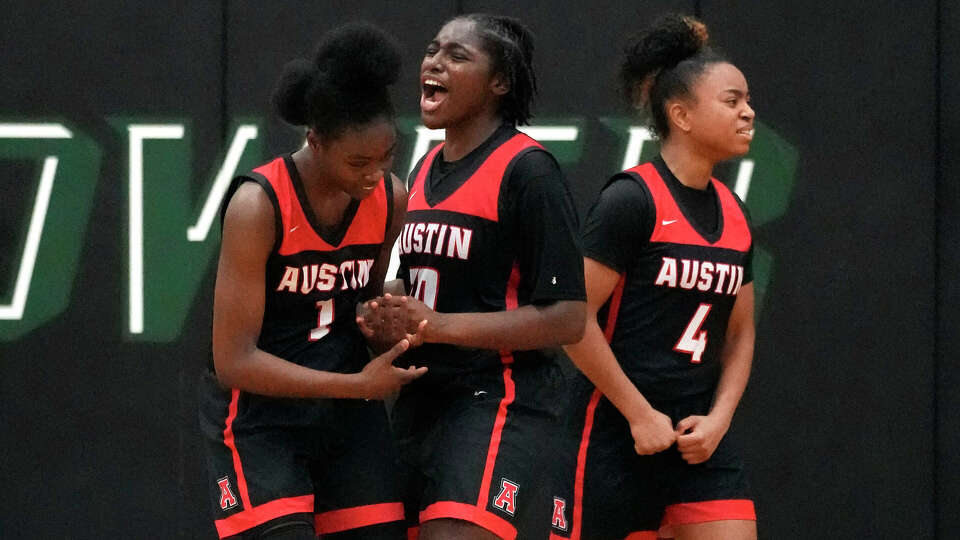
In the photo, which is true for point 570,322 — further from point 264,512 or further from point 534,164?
point 264,512

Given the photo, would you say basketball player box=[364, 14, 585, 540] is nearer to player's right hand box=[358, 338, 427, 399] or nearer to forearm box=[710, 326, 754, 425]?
player's right hand box=[358, 338, 427, 399]

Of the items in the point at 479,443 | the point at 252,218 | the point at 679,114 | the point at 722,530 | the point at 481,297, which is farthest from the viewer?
the point at 679,114

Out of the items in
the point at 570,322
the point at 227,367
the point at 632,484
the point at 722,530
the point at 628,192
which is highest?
the point at 628,192

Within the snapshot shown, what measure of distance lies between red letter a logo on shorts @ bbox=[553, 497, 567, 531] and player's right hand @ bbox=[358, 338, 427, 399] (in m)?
0.92

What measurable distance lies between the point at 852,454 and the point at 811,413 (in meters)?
0.23

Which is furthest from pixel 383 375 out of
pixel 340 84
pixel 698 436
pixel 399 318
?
pixel 698 436

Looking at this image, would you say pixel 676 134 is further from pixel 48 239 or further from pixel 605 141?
pixel 48 239

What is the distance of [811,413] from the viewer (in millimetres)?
5535

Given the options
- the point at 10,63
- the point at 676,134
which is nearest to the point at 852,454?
the point at 676,134

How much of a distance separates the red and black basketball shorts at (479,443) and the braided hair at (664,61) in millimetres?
1077

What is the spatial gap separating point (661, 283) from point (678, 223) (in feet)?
0.61

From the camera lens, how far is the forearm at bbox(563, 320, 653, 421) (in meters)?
3.93

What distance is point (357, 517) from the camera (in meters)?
3.44

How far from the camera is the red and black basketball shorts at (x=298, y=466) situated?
3.37 m
